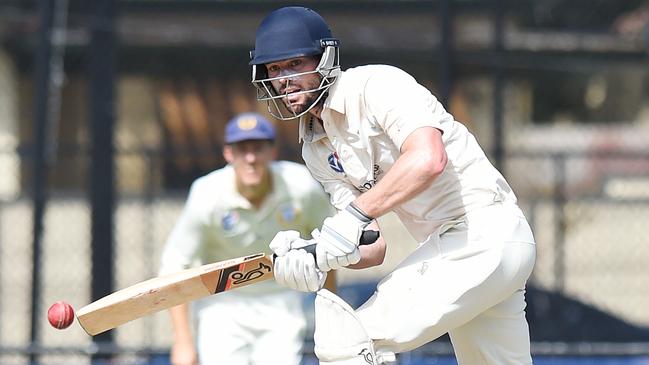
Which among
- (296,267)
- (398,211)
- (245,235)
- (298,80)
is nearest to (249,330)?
(245,235)

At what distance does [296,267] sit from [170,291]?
56cm

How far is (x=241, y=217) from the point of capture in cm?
627

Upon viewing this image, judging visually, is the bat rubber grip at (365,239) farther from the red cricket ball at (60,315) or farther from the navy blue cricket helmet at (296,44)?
the red cricket ball at (60,315)

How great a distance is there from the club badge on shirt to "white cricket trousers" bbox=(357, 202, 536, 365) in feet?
6.75

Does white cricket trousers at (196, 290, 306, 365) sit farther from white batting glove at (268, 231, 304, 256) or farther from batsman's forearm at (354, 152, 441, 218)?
batsman's forearm at (354, 152, 441, 218)

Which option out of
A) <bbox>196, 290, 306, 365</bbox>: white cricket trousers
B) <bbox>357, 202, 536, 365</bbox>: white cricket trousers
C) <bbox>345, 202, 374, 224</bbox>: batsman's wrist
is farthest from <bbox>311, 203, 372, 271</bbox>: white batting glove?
<bbox>196, 290, 306, 365</bbox>: white cricket trousers

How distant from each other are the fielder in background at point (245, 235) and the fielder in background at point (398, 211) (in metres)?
1.72

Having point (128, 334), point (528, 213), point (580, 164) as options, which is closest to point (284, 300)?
point (528, 213)

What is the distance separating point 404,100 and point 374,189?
32 centimetres

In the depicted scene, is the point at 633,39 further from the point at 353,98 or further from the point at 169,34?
the point at 353,98

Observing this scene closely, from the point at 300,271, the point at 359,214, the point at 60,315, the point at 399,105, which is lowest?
the point at 60,315

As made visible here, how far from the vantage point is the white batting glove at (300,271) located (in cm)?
399

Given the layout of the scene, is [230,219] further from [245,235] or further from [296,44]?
[296,44]

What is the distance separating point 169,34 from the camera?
951 cm
